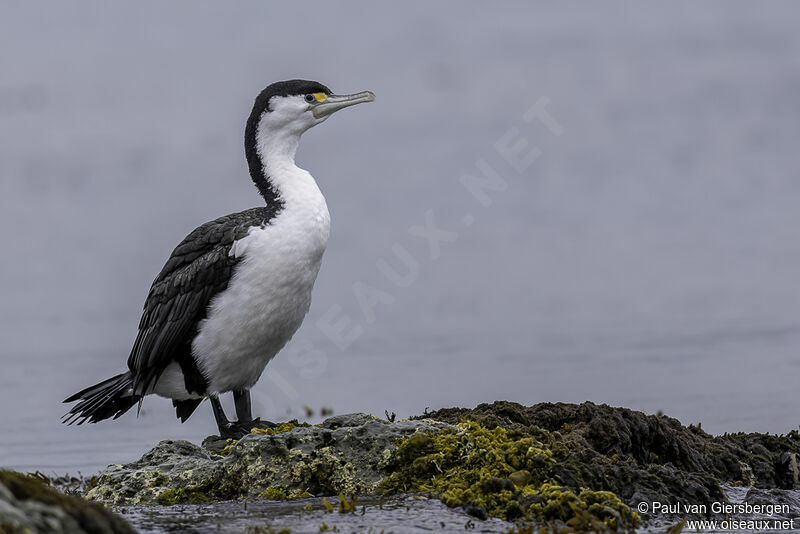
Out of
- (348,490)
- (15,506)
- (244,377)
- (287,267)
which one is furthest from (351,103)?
(15,506)

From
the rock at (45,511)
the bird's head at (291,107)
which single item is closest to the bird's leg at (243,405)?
the bird's head at (291,107)

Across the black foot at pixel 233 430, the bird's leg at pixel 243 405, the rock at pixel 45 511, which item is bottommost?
the rock at pixel 45 511

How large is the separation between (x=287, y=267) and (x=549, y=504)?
3.73 meters

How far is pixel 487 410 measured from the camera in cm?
786

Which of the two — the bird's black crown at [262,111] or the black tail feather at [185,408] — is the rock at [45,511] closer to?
the bird's black crown at [262,111]

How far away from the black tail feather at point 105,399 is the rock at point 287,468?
96.2 inches

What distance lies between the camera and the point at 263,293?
8609mm

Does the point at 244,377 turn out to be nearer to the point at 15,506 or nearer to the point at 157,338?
the point at 157,338

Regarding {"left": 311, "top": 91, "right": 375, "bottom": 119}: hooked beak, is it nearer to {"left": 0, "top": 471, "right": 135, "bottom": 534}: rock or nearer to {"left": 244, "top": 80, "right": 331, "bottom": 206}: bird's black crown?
{"left": 244, "top": 80, "right": 331, "bottom": 206}: bird's black crown

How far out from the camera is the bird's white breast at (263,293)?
28.1ft

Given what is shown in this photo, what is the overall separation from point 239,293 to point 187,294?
19.7 inches

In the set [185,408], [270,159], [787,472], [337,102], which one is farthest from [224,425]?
[787,472]

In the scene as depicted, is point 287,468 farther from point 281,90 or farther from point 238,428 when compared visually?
point 281,90

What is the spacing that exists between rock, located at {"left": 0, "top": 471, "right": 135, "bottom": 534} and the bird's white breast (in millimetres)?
4842
